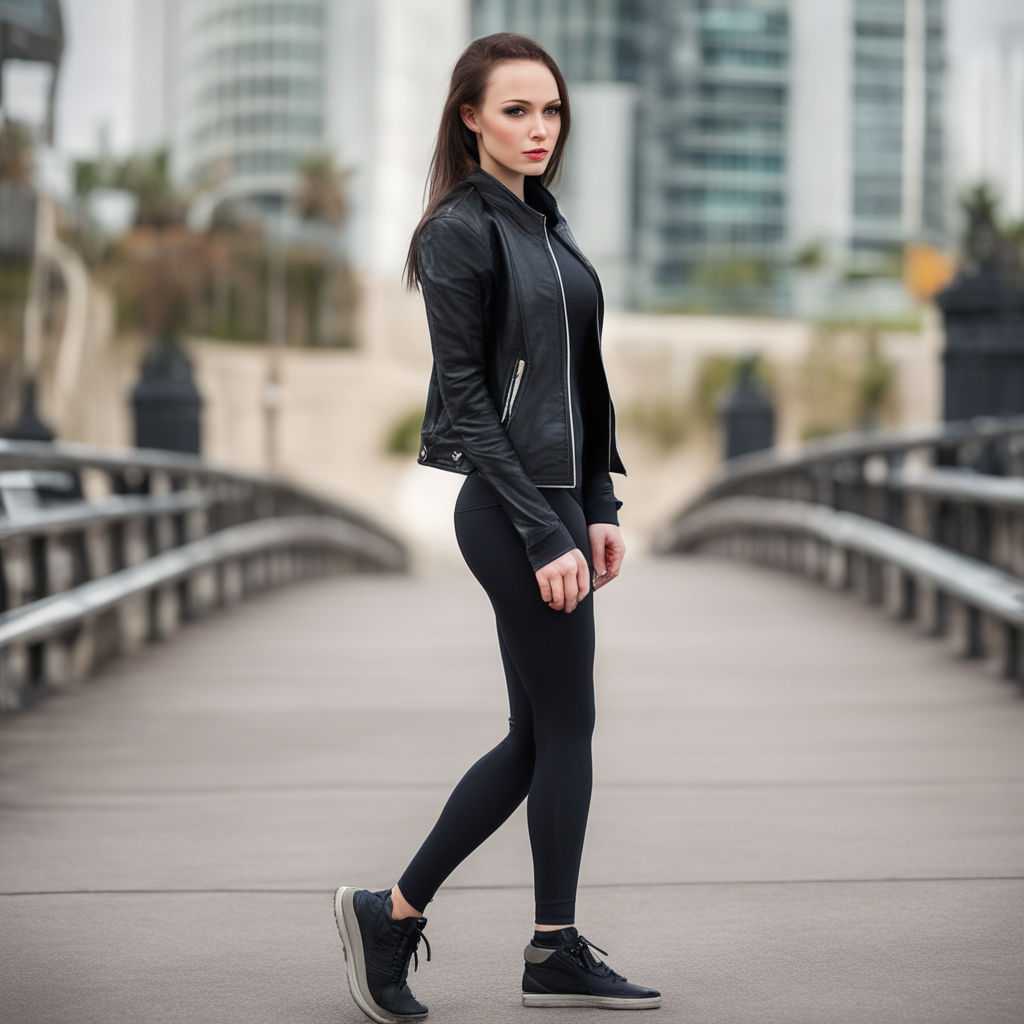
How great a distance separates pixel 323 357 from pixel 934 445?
8096 cm

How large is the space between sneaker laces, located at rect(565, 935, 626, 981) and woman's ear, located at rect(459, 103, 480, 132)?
1544mm

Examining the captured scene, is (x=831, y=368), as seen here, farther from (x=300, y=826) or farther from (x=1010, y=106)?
(x=1010, y=106)

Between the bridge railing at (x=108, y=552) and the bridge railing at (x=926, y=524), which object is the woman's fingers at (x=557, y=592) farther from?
the bridge railing at (x=926, y=524)

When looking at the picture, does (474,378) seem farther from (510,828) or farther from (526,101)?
(510,828)

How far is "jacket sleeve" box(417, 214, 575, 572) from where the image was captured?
3.13 m

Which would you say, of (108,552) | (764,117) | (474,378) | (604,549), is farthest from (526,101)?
(764,117)

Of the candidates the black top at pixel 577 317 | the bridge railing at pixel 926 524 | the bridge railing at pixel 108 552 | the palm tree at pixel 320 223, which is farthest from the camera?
the palm tree at pixel 320 223

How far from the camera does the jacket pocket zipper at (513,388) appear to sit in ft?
10.4

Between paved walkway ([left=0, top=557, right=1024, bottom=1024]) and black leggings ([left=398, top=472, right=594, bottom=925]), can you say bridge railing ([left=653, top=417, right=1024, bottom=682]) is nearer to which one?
paved walkway ([left=0, top=557, right=1024, bottom=1024])

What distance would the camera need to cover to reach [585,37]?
119625 millimetres

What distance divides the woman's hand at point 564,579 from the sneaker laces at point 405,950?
0.69 m

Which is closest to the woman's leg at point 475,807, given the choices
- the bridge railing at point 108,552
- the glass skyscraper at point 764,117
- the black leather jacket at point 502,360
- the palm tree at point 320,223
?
the black leather jacket at point 502,360

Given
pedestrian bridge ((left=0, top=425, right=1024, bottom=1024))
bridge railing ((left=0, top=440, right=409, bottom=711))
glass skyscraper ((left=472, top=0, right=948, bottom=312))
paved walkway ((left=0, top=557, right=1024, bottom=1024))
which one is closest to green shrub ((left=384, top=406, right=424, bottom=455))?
glass skyscraper ((left=472, top=0, right=948, bottom=312))

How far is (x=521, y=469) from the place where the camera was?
10.3 ft
